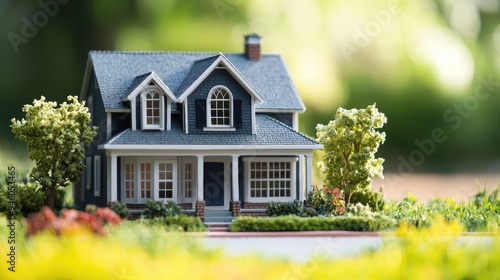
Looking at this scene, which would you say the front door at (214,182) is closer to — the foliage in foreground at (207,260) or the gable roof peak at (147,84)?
the gable roof peak at (147,84)

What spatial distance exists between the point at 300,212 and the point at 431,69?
1055cm

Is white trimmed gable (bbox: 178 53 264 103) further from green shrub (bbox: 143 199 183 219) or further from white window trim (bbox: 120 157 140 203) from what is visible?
green shrub (bbox: 143 199 183 219)

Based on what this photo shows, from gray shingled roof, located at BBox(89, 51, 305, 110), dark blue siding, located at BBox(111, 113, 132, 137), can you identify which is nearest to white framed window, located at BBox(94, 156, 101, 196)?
dark blue siding, located at BBox(111, 113, 132, 137)

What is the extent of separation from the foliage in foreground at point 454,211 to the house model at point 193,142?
2.95 m

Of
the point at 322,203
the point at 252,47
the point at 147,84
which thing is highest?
the point at 252,47

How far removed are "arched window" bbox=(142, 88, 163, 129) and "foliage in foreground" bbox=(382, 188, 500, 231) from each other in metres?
6.60

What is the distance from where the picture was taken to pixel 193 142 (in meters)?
21.6

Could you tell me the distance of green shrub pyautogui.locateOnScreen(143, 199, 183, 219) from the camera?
814 inches

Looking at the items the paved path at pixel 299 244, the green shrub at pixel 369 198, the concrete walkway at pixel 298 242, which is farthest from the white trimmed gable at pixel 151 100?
the green shrub at pixel 369 198

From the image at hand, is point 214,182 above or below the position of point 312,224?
above

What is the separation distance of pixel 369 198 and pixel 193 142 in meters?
5.79

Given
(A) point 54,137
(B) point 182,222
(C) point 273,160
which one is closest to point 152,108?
(A) point 54,137

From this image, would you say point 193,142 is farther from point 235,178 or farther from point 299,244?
point 299,244

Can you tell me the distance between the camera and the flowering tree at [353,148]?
22.5 metres
